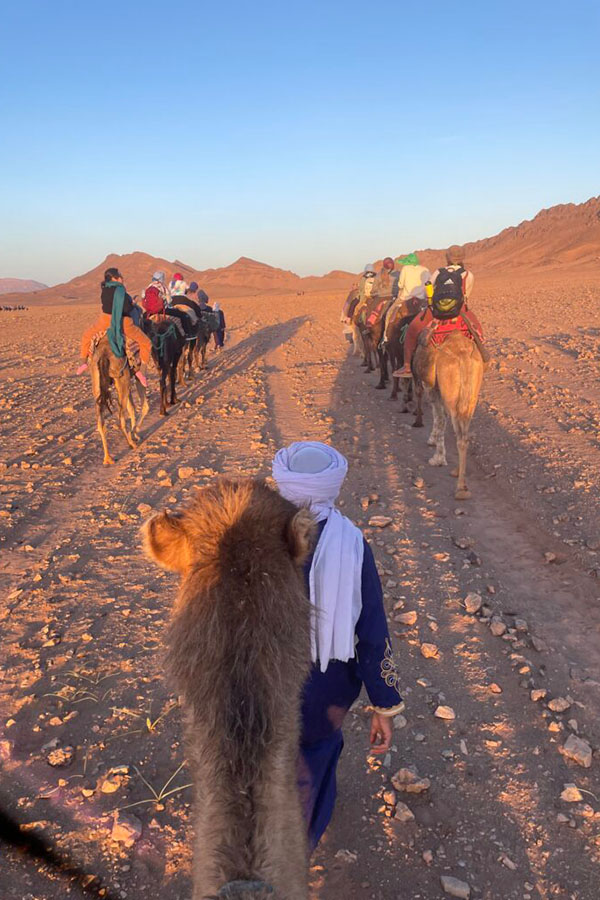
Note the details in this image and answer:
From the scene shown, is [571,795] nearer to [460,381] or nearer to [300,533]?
[300,533]

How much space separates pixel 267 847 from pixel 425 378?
8043mm

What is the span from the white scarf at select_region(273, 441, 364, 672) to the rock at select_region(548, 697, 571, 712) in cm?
226

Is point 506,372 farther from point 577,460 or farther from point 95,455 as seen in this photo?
point 95,455

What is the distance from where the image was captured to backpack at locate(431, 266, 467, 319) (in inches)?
307

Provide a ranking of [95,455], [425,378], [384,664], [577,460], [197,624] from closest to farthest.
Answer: [197,624]
[384,664]
[577,460]
[425,378]
[95,455]

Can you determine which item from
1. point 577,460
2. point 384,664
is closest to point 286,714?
point 384,664

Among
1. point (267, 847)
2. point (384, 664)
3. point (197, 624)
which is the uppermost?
point (197, 624)

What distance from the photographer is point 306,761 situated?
2.26 metres

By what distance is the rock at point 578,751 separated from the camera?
332 cm

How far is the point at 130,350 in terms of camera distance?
9805 mm

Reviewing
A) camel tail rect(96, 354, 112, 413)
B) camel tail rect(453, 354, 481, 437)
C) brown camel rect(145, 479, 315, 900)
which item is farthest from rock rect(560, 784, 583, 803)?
camel tail rect(96, 354, 112, 413)

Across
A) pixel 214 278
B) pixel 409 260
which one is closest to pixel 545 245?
pixel 214 278

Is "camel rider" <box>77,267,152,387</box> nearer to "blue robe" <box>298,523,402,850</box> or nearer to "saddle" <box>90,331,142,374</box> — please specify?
"saddle" <box>90,331,142,374</box>

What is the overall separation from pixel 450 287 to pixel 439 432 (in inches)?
82.3
